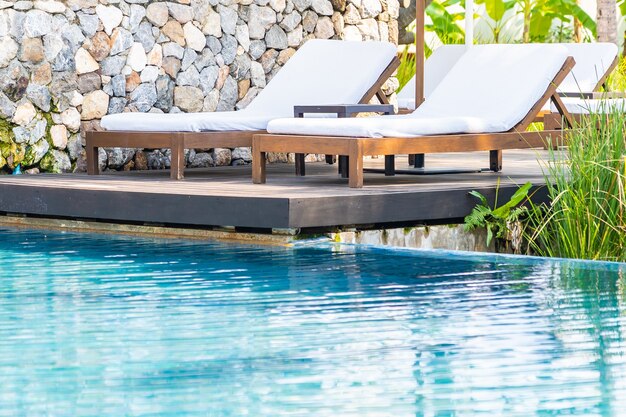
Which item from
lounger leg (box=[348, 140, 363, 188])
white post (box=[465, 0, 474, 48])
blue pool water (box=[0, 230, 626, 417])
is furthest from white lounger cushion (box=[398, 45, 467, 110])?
blue pool water (box=[0, 230, 626, 417])

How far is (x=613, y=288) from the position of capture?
5234mm

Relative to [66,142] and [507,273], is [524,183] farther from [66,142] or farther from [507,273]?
[66,142]

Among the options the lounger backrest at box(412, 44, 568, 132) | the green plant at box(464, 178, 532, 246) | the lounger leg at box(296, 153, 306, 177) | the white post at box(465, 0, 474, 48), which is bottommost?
the green plant at box(464, 178, 532, 246)

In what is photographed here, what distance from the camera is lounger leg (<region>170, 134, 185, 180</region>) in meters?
8.43

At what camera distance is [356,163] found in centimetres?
720

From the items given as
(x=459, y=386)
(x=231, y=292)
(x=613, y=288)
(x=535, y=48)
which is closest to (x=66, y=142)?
(x=535, y=48)

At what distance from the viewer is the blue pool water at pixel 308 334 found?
136 inches

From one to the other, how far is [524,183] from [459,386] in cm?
414

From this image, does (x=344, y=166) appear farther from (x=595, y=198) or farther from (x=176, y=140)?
(x=595, y=198)

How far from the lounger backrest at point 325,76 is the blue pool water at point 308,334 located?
3086 mm

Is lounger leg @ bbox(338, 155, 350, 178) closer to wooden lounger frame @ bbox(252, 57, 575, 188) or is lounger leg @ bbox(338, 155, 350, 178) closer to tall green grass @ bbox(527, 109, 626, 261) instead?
wooden lounger frame @ bbox(252, 57, 575, 188)

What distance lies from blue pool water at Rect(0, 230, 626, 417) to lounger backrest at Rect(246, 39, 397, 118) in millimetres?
3086

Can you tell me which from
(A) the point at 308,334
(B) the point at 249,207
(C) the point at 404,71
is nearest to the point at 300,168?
(B) the point at 249,207

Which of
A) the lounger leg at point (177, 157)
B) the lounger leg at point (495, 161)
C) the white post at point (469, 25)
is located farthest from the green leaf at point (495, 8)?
the lounger leg at point (177, 157)
